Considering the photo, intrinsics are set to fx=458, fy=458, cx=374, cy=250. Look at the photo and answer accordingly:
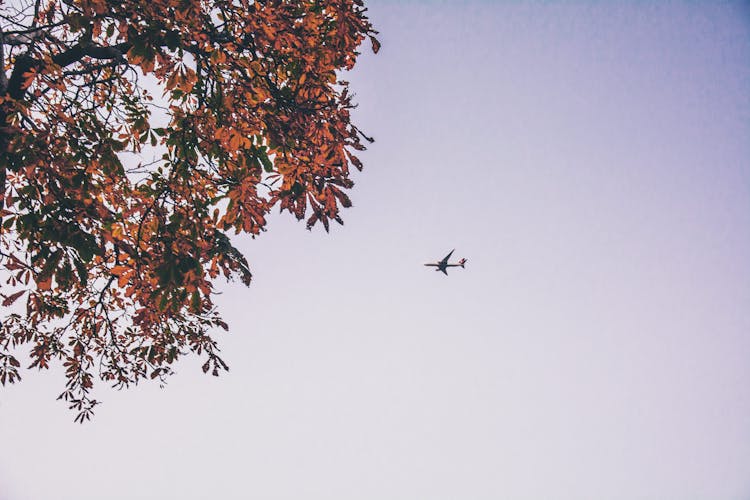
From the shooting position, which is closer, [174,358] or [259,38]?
[259,38]

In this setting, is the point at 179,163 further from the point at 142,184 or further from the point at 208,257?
the point at 208,257

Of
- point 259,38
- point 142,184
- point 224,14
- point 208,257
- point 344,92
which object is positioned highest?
point 224,14

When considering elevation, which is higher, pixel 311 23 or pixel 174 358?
pixel 311 23

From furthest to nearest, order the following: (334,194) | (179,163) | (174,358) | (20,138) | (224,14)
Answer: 1. (174,358)
2. (179,163)
3. (224,14)
4. (334,194)
5. (20,138)

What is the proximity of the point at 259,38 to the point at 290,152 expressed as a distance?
3.40 feet

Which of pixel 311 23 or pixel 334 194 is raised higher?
pixel 311 23

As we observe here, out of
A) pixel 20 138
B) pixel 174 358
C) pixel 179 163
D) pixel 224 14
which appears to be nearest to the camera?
pixel 20 138

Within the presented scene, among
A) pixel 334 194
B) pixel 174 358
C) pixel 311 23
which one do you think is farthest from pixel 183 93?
pixel 174 358

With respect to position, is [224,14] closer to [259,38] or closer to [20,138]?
[259,38]

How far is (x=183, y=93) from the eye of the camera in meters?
4.79

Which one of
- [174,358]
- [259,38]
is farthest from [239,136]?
[174,358]

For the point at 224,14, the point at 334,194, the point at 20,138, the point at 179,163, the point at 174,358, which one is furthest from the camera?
the point at 174,358

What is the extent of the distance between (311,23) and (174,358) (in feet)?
15.6

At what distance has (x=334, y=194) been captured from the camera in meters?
3.93
